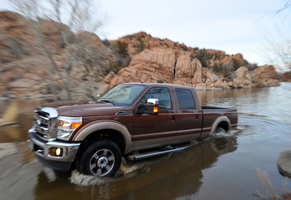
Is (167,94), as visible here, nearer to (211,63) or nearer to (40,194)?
(40,194)

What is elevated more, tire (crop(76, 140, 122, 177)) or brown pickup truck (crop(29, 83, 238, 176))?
brown pickup truck (crop(29, 83, 238, 176))

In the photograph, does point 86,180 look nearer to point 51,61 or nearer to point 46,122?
point 46,122

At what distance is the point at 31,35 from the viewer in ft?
A: 32.7

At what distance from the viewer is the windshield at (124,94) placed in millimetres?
4145

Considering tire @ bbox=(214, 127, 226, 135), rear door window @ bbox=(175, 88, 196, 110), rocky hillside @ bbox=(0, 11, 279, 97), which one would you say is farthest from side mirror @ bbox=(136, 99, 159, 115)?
tire @ bbox=(214, 127, 226, 135)

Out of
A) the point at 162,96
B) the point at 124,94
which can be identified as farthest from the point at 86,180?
the point at 162,96

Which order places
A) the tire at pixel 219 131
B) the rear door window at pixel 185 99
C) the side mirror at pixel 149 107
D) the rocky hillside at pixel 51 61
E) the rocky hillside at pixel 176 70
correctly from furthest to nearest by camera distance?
the rocky hillside at pixel 176 70 → the rocky hillside at pixel 51 61 → the tire at pixel 219 131 → the rear door window at pixel 185 99 → the side mirror at pixel 149 107

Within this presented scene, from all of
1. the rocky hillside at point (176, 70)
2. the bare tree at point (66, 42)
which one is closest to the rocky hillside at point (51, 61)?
the bare tree at point (66, 42)

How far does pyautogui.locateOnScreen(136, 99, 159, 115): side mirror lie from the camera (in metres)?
3.75

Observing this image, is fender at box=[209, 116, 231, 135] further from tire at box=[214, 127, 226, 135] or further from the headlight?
the headlight

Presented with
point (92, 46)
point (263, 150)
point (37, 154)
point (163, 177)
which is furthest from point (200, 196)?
point (92, 46)

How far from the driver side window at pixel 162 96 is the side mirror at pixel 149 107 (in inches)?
14.9

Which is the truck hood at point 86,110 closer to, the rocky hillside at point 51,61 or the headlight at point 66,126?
the headlight at point 66,126

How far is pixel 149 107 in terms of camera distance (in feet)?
12.7
